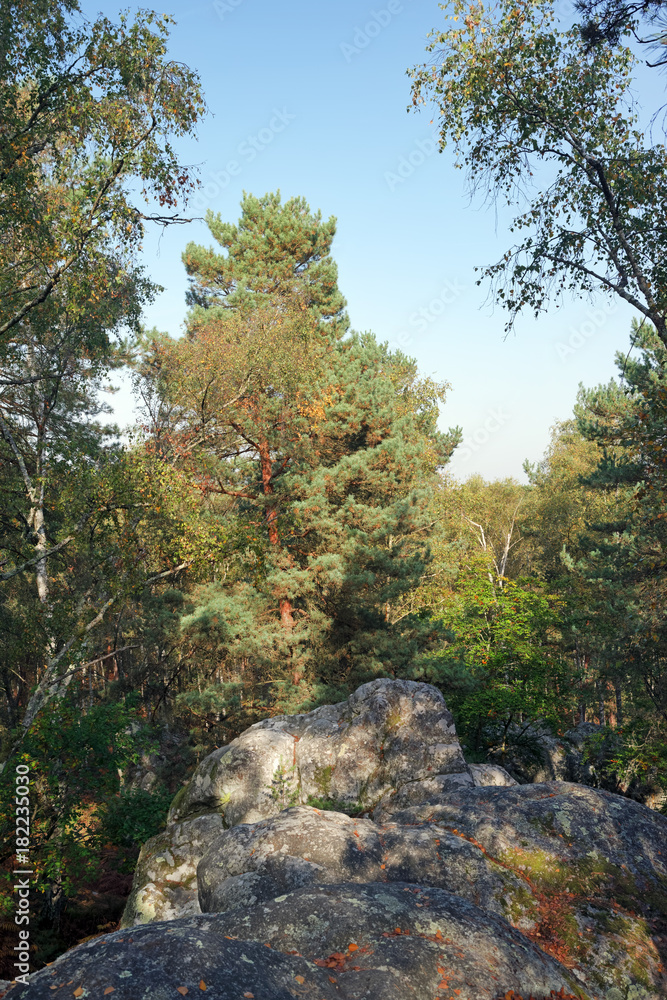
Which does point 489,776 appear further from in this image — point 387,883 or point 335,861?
point 387,883

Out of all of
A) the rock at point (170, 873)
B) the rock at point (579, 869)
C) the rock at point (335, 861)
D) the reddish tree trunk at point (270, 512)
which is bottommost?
the rock at point (170, 873)

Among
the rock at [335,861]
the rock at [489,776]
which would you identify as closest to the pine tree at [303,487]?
the rock at [489,776]

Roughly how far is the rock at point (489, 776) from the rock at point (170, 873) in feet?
16.7

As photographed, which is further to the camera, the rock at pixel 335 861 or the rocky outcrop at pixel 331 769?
the rocky outcrop at pixel 331 769

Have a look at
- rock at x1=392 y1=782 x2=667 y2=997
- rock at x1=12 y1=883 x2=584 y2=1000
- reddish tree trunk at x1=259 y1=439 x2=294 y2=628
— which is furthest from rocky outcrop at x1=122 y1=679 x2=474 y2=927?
reddish tree trunk at x1=259 y1=439 x2=294 y2=628

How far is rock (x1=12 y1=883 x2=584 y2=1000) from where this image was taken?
356 cm

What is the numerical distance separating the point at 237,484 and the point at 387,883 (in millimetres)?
19435

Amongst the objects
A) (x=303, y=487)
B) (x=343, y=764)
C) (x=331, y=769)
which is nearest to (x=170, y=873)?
(x=331, y=769)

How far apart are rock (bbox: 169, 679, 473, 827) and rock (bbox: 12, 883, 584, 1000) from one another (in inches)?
258

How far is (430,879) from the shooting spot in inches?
272

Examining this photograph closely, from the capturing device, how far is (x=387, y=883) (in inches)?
239

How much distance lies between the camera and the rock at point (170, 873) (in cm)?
1070

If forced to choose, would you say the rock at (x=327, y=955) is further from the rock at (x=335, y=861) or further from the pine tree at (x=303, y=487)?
the pine tree at (x=303, y=487)

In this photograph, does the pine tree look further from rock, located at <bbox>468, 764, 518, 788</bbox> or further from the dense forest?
rock, located at <bbox>468, 764, 518, 788</bbox>
